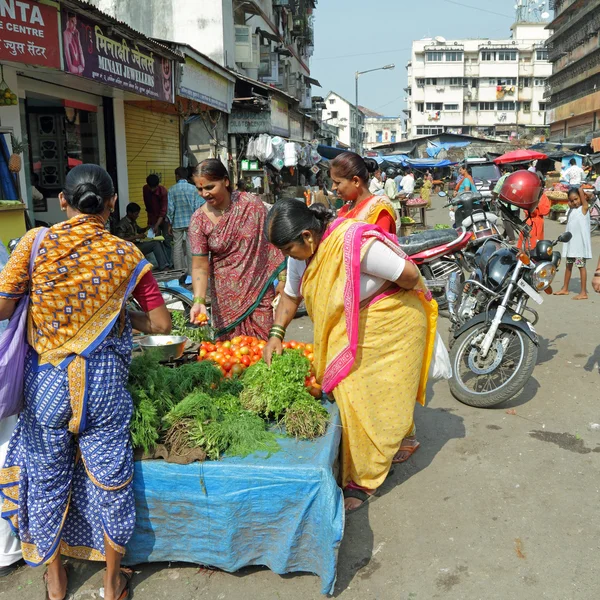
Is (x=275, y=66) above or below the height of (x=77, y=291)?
above

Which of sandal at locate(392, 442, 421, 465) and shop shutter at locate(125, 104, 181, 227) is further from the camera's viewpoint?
shop shutter at locate(125, 104, 181, 227)

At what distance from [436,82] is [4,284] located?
84.5 metres

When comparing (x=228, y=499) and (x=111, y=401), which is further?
(x=228, y=499)

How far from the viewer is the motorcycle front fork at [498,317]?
187 inches

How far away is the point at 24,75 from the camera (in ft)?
26.1

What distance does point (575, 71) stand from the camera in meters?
58.9

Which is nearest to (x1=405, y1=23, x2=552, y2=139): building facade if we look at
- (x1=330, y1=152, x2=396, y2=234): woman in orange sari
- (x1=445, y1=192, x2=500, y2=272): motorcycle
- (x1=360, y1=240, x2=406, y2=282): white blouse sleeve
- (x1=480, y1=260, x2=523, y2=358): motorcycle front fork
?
(x1=445, y1=192, x2=500, y2=272): motorcycle

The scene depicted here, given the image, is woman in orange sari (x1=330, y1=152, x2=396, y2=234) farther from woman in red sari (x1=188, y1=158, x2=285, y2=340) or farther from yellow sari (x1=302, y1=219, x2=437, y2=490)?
yellow sari (x1=302, y1=219, x2=437, y2=490)

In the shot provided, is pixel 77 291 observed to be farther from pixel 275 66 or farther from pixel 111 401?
pixel 275 66

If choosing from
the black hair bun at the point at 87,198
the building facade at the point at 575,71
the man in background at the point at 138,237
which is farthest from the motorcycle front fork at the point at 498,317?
the building facade at the point at 575,71

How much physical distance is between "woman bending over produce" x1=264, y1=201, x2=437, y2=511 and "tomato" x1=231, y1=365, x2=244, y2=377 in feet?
1.15

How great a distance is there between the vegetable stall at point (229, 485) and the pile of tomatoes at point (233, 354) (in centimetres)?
65

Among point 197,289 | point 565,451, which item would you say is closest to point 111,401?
point 197,289

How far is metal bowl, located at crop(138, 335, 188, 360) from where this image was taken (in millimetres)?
3412
